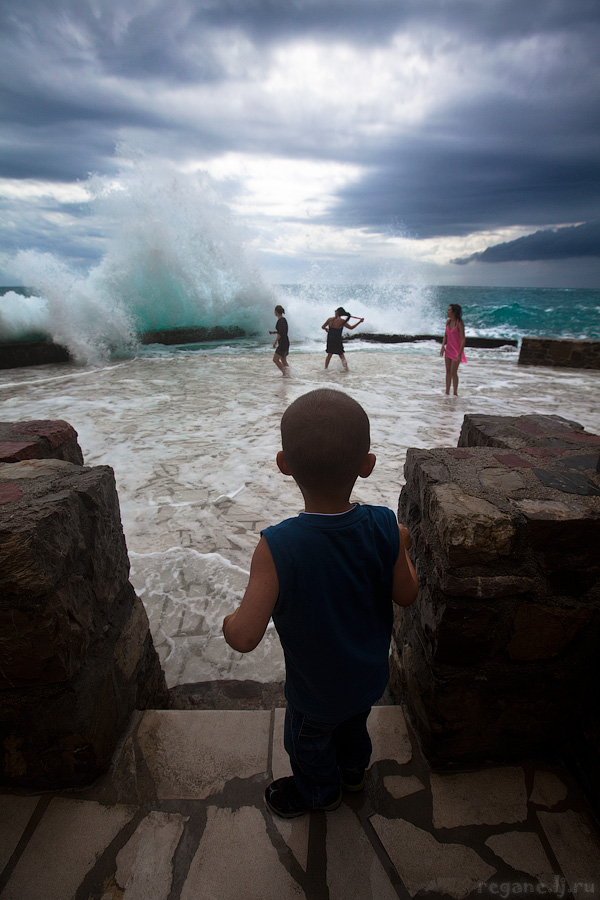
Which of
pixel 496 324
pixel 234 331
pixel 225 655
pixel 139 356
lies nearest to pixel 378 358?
pixel 139 356

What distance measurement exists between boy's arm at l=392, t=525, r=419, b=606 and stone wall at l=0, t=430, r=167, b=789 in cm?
88

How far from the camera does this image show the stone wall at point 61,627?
1.15 m

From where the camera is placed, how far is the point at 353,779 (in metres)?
1.41

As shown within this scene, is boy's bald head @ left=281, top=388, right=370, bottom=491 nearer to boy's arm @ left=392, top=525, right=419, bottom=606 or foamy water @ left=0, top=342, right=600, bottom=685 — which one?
boy's arm @ left=392, top=525, right=419, bottom=606

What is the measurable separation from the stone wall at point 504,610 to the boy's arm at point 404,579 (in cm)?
16

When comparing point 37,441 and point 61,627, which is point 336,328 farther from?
point 61,627

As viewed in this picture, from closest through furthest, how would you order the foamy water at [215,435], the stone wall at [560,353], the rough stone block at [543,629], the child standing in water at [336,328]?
1. the rough stone block at [543,629]
2. the foamy water at [215,435]
3. the child standing in water at [336,328]
4. the stone wall at [560,353]

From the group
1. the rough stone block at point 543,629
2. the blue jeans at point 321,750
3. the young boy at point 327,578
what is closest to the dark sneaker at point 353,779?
the blue jeans at point 321,750

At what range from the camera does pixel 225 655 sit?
246 centimetres

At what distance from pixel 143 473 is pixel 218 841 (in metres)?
3.83

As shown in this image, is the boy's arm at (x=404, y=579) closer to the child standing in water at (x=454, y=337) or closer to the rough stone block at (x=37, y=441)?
the rough stone block at (x=37, y=441)

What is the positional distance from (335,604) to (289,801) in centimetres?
75

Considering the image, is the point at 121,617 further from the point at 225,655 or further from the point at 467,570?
the point at 467,570

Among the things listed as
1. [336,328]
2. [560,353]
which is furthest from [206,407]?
[560,353]
